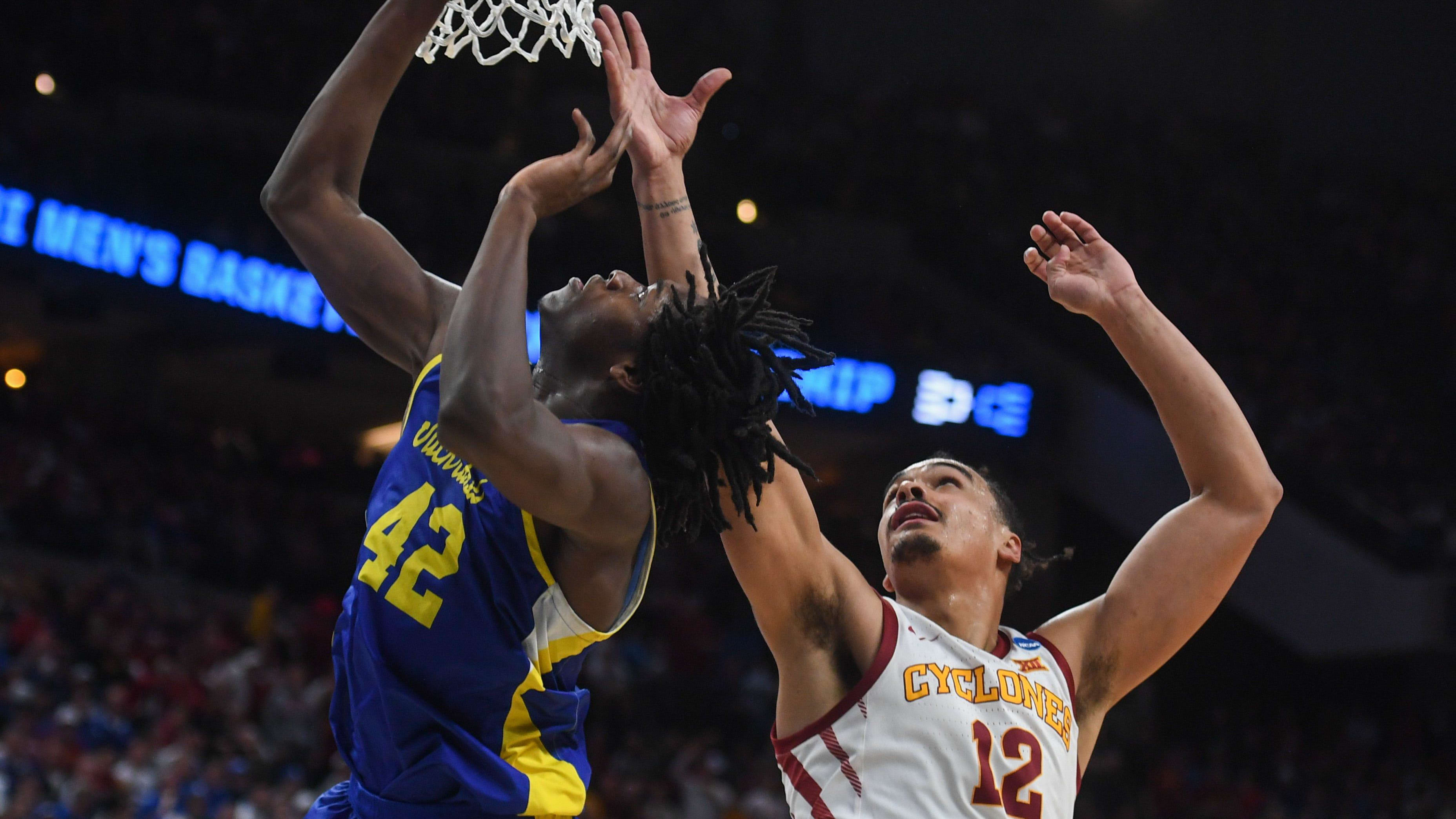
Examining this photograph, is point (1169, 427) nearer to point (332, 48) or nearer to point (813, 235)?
point (813, 235)

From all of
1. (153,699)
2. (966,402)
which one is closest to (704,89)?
(153,699)

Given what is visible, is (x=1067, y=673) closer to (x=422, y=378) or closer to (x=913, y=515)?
(x=913, y=515)

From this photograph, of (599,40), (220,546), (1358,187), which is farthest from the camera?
(1358,187)

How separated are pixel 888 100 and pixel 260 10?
6587 mm

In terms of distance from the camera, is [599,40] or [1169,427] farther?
[1169,427]

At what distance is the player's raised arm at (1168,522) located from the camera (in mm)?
3459

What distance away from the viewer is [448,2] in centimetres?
290

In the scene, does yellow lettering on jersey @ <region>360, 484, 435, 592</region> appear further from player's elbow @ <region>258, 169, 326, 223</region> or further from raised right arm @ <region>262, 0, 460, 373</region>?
player's elbow @ <region>258, 169, 326, 223</region>

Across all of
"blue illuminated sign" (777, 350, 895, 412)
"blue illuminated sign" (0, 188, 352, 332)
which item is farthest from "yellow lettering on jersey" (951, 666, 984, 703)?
"blue illuminated sign" (0, 188, 352, 332)

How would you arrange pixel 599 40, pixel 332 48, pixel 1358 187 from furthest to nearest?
pixel 1358 187, pixel 332 48, pixel 599 40

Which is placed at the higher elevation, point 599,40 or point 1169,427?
point 599,40

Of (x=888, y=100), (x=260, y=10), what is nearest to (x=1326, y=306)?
(x=888, y=100)

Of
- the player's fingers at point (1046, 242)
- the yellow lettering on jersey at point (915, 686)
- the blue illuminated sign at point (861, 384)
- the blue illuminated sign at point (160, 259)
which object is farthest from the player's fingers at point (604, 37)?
the blue illuminated sign at point (160, 259)

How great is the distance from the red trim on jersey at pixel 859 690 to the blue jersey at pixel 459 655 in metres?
0.76
